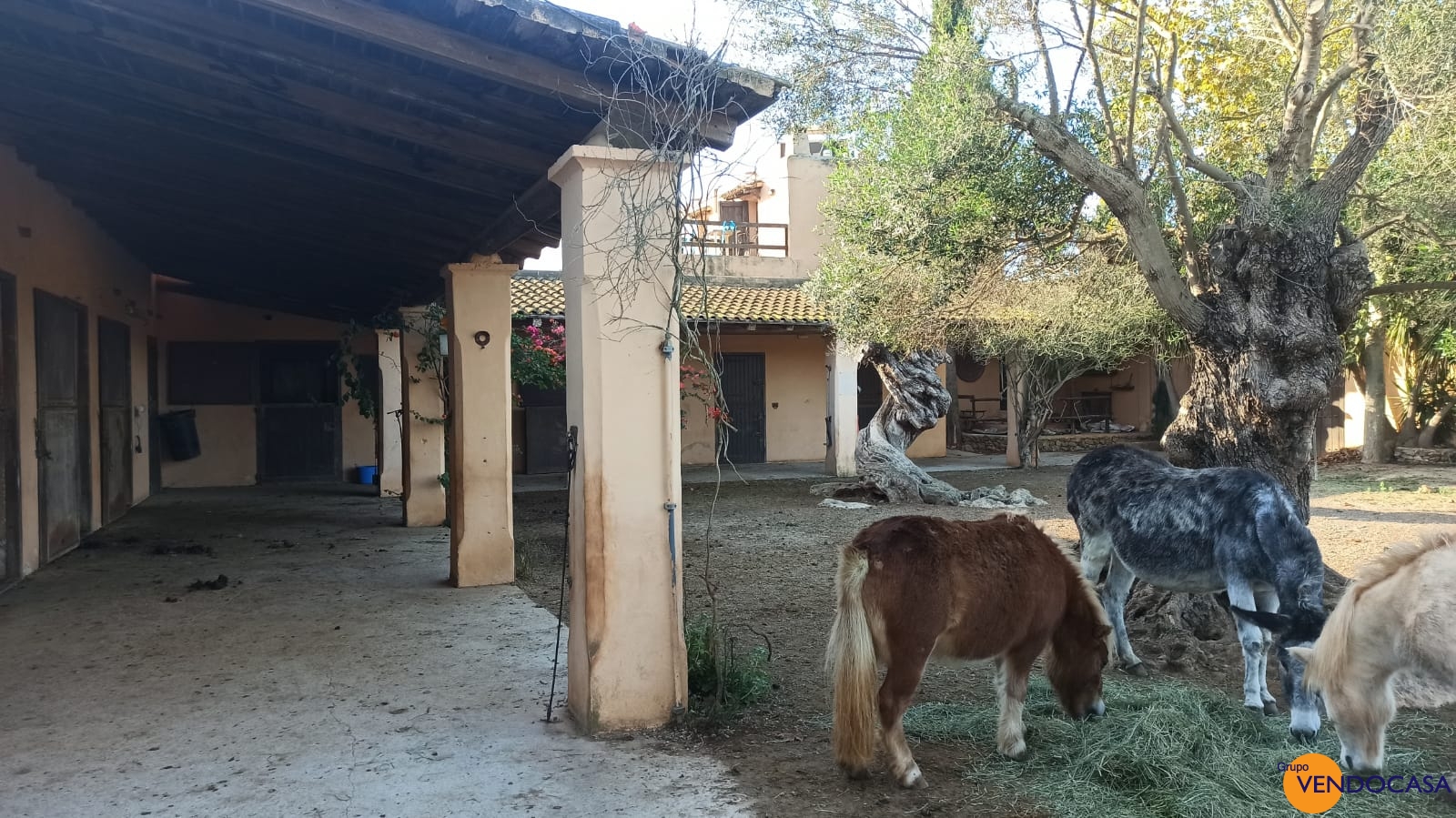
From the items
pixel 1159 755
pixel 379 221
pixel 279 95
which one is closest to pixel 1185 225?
pixel 1159 755

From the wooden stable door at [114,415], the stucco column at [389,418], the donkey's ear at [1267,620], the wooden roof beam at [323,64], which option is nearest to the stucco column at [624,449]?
the wooden roof beam at [323,64]

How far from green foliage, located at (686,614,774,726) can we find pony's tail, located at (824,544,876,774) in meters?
0.86

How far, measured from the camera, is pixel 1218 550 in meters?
4.81

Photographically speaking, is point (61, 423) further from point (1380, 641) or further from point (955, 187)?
point (1380, 641)

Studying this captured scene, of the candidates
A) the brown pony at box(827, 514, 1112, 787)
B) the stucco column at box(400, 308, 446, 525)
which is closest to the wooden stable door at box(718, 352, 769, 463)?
the stucco column at box(400, 308, 446, 525)

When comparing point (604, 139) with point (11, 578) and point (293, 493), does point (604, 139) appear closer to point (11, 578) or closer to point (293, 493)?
point (11, 578)

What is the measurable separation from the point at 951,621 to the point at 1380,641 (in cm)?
Answer: 150

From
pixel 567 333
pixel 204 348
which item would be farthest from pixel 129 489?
pixel 567 333

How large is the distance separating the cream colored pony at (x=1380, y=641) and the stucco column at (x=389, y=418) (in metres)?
11.3

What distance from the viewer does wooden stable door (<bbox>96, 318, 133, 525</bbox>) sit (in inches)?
419

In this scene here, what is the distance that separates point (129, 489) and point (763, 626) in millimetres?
9727

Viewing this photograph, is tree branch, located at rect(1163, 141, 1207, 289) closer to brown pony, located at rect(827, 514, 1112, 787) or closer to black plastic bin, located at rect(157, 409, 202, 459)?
brown pony, located at rect(827, 514, 1112, 787)

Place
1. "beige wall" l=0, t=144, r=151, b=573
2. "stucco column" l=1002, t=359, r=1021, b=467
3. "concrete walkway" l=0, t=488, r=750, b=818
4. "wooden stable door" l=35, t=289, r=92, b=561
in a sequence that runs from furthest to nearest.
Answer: "stucco column" l=1002, t=359, r=1021, b=467 → "wooden stable door" l=35, t=289, r=92, b=561 → "beige wall" l=0, t=144, r=151, b=573 → "concrete walkway" l=0, t=488, r=750, b=818

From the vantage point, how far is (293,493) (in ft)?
48.0
